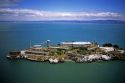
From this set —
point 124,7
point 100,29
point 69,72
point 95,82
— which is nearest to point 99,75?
point 95,82

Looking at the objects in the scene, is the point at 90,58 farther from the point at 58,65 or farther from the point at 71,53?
the point at 58,65

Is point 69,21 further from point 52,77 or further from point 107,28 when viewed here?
point 52,77

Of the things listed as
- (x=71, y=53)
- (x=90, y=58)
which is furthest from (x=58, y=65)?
(x=90, y=58)

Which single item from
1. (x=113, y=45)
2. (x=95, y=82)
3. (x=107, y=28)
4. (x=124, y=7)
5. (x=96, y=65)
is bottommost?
(x=95, y=82)

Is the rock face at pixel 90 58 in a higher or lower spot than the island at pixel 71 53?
lower

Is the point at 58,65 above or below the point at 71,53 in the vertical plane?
below
